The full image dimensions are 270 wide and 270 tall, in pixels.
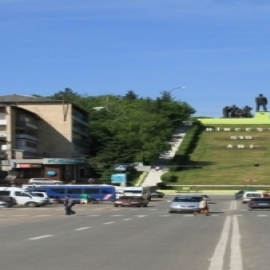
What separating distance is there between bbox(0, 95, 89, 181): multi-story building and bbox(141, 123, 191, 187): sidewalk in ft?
33.7

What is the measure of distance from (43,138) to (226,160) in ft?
88.8

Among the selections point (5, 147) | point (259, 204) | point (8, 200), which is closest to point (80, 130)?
point (5, 147)

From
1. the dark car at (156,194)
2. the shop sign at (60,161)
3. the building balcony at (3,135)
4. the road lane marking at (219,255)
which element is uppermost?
the building balcony at (3,135)

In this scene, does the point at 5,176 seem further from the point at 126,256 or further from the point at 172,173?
the point at 126,256

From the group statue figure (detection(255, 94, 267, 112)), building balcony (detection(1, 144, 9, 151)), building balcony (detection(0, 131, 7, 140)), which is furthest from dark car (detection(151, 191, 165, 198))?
statue figure (detection(255, 94, 267, 112))

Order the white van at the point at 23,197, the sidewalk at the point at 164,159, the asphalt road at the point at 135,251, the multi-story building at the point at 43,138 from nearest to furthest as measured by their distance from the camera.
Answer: the asphalt road at the point at 135,251
the white van at the point at 23,197
the multi-story building at the point at 43,138
the sidewalk at the point at 164,159

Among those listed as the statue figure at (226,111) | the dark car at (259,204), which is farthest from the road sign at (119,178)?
the statue figure at (226,111)

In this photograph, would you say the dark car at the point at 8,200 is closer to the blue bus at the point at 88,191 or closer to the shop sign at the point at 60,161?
the blue bus at the point at 88,191

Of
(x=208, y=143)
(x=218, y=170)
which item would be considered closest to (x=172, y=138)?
(x=208, y=143)

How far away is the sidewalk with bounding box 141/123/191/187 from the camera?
326 feet

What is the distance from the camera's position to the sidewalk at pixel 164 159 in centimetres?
9950

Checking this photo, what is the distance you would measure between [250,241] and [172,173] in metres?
80.9

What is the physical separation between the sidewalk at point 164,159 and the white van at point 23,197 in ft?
107

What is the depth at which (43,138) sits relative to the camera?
359 ft
